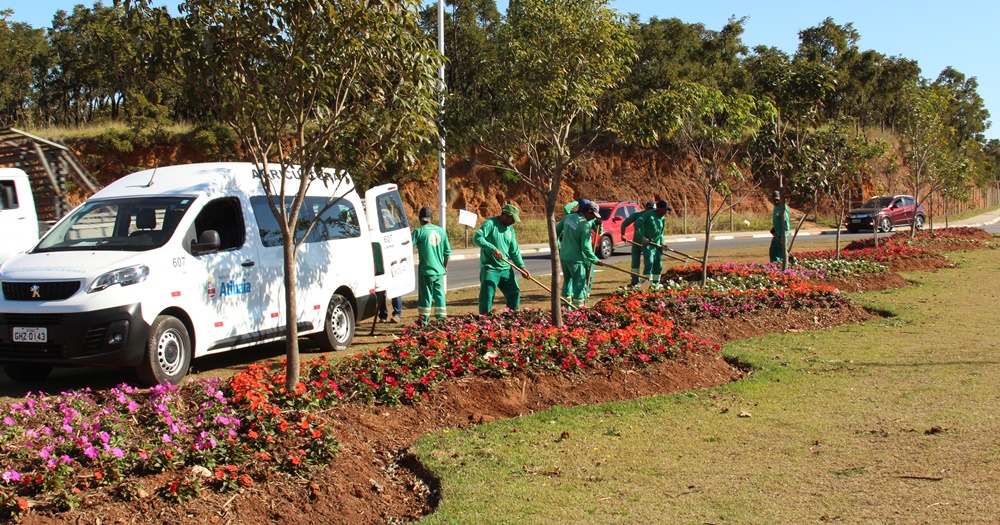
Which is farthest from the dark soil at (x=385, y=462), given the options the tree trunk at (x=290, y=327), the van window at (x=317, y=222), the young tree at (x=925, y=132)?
the young tree at (x=925, y=132)

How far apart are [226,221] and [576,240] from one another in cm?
501

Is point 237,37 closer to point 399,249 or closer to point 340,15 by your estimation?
point 340,15

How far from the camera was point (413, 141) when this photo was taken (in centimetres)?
685

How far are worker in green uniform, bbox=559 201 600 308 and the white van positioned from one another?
3.00 m

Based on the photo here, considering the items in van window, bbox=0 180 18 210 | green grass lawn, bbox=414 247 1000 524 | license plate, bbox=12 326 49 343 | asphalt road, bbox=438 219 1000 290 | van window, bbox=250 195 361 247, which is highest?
van window, bbox=0 180 18 210

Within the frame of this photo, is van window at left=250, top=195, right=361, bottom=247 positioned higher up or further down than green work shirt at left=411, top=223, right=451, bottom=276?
higher up

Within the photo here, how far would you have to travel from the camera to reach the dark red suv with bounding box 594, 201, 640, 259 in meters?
27.8

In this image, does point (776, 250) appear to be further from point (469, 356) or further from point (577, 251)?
point (469, 356)

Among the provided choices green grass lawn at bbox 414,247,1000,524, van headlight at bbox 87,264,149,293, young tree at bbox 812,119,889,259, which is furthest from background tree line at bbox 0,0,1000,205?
green grass lawn at bbox 414,247,1000,524

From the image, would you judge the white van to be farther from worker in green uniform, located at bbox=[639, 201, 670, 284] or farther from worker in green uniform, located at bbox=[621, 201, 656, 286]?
worker in green uniform, located at bbox=[621, 201, 656, 286]

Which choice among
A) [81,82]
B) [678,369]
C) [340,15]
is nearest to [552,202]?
[678,369]

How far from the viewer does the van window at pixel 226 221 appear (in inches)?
359

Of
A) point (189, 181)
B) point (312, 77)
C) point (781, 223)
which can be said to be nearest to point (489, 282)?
point (189, 181)

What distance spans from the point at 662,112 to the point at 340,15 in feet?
13.8
